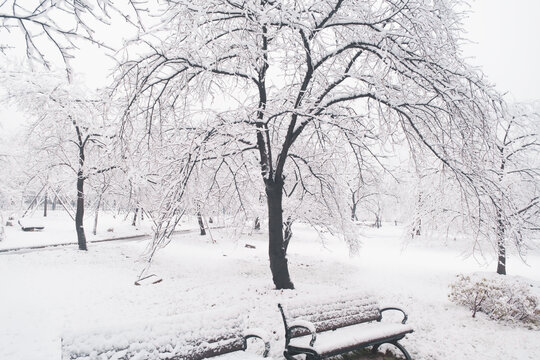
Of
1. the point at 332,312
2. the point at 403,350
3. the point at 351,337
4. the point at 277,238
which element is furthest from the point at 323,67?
the point at 403,350

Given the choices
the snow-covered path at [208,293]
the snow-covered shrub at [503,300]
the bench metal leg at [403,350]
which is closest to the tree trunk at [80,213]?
the snow-covered path at [208,293]

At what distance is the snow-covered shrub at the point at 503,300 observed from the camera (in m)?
7.40

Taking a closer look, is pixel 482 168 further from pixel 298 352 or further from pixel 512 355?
pixel 298 352

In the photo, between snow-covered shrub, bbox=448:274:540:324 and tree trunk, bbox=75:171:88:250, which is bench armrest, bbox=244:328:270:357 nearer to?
snow-covered shrub, bbox=448:274:540:324

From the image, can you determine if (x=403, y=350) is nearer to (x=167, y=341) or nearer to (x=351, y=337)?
(x=351, y=337)

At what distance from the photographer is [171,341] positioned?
137 inches

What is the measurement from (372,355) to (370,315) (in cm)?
61

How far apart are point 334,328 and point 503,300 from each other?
5.27 m

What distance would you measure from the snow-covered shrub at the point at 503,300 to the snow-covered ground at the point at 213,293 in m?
0.28

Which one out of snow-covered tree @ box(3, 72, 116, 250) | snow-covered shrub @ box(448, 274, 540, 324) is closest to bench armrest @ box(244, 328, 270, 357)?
snow-covered shrub @ box(448, 274, 540, 324)

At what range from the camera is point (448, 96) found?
201 inches

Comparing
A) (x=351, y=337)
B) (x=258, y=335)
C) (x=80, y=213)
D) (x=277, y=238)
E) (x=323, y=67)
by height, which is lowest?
(x=351, y=337)

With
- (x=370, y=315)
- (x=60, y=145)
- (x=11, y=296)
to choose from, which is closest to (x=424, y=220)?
(x=370, y=315)

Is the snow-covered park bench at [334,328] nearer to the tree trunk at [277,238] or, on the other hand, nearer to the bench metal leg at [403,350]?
the bench metal leg at [403,350]
